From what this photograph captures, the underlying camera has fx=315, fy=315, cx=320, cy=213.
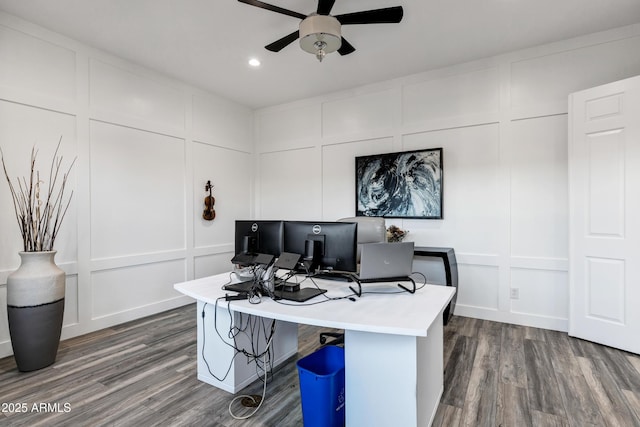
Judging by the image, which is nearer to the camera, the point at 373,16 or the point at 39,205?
the point at 373,16

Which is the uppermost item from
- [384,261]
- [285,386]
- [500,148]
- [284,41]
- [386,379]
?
[284,41]

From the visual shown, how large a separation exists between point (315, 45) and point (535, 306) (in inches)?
131

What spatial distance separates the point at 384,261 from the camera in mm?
1936

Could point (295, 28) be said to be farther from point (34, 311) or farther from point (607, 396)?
point (607, 396)

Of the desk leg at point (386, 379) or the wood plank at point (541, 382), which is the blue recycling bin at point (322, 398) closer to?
the desk leg at point (386, 379)

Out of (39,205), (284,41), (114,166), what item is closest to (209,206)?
(114,166)

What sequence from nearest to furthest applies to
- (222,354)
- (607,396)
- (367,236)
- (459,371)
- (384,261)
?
(384,261)
(607,396)
(222,354)
(459,371)
(367,236)

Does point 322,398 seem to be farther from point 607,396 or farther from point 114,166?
point 114,166

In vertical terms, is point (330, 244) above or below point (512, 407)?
above

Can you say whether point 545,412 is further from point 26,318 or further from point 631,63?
point 26,318

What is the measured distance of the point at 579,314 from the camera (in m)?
2.95

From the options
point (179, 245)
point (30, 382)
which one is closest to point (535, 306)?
point (179, 245)

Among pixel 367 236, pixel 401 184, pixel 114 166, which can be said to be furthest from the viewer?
pixel 401 184

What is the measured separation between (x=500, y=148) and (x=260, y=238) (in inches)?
111
